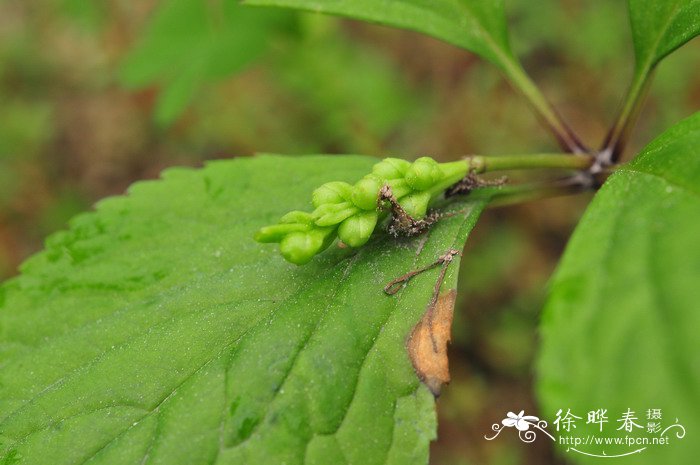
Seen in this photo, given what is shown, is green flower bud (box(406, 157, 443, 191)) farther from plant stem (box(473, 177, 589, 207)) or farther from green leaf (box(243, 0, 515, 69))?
green leaf (box(243, 0, 515, 69))

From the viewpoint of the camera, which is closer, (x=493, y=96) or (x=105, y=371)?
(x=105, y=371)

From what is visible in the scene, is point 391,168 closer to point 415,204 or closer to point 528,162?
point 415,204

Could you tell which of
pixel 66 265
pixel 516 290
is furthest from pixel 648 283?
pixel 516 290

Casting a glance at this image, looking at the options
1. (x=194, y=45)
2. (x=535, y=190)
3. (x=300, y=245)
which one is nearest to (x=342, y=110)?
(x=194, y=45)

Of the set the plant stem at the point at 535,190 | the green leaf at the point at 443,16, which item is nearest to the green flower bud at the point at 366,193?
the plant stem at the point at 535,190

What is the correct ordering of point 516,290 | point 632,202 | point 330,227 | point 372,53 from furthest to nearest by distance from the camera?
point 372,53 < point 516,290 < point 330,227 < point 632,202

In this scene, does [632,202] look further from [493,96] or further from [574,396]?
[493,96]

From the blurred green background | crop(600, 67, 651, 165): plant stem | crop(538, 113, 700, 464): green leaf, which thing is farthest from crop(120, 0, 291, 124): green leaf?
crop(538, 113, 700, 464): green leaf

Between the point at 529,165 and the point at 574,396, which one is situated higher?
the point at 529,165
